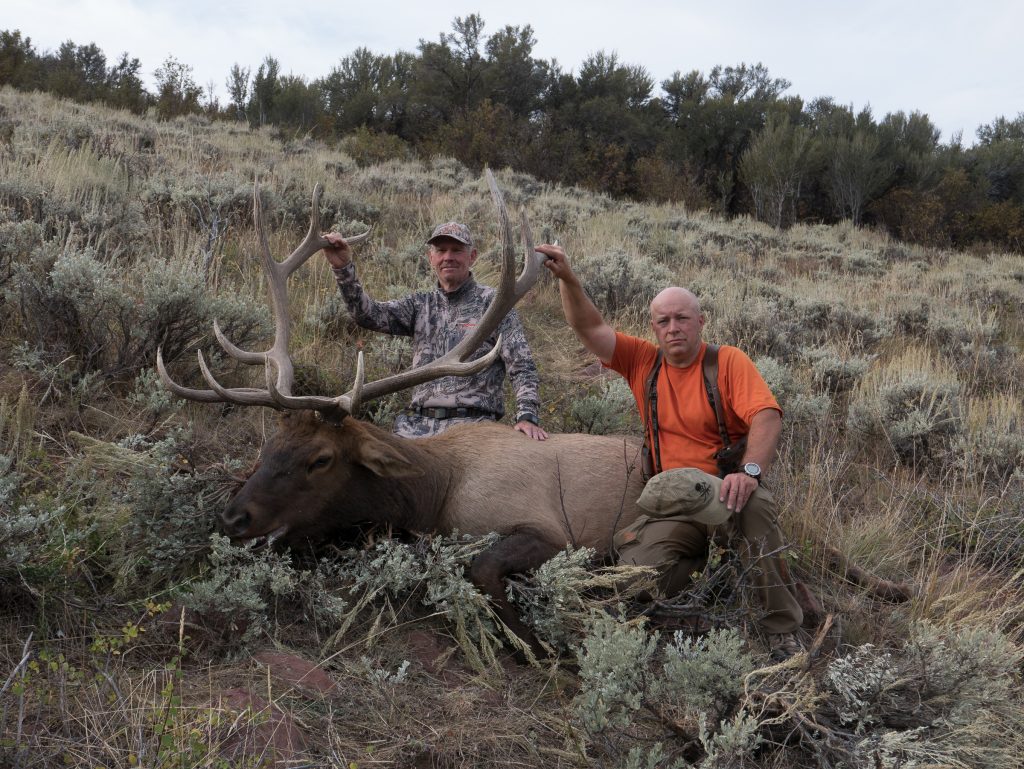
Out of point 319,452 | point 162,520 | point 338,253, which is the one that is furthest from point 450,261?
point 162,520

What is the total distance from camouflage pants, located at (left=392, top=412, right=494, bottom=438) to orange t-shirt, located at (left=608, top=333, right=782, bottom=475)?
4.61 feet

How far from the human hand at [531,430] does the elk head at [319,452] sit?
666mm

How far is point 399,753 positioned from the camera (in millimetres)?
2887

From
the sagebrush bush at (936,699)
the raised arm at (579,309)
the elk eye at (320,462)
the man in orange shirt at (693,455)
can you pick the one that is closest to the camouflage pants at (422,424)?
the raised arm at (579,309)

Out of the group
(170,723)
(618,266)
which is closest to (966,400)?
(618,266)

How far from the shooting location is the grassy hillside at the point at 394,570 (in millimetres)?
2930

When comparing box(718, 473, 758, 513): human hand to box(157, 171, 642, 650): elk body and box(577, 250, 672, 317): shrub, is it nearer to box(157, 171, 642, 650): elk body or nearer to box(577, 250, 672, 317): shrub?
box(157, 171, 642, 650): elk body

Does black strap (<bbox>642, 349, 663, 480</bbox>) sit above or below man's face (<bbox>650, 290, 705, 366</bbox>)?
below

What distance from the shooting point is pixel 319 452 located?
4.07 m

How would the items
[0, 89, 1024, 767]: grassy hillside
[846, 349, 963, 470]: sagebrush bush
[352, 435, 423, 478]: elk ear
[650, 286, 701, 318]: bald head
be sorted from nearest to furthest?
[0, 89, 1024, 767]: grassy hillside
[352, 435, 423, 478]: elk ear
[650, 286, 701, 318]: bald head
[846, 349, 963, 470]: sagebrush bush

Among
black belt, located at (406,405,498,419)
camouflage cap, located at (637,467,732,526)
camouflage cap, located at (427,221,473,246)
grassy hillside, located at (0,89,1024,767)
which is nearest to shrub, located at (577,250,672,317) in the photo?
grassy hillside, located at (0,89,1024,767)

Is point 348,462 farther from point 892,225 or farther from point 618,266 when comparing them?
point 892,225

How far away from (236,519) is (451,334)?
7.99 ft

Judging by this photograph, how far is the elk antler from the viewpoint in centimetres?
403
